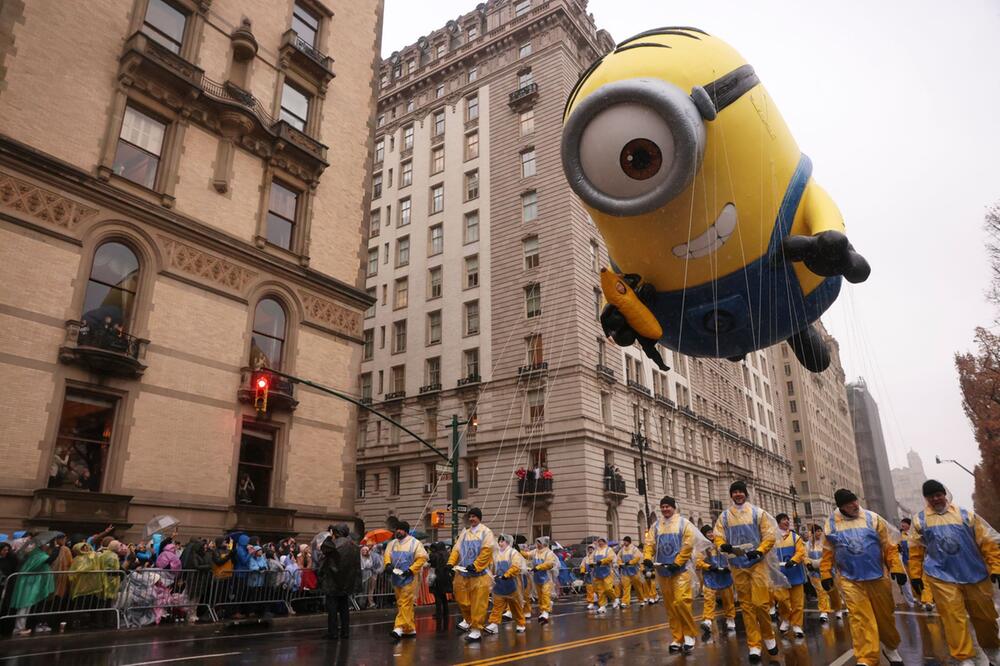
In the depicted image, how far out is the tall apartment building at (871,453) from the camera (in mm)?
101094

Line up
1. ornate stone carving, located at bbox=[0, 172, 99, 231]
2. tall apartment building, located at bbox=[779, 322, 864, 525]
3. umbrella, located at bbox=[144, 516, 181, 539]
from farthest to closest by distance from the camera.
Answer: tall apartment building, located at bbox=[779, 322, 864, 525] → ornate stone carving, located at bbox=[0, 172, 99, 231] → umbrella, located at bbox=[144, 516, 181, 539]

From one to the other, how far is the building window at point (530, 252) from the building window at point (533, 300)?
134cm

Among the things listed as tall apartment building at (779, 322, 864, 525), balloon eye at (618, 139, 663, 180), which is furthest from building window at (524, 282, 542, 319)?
tall apartment building at (779, 322, 864, 525)

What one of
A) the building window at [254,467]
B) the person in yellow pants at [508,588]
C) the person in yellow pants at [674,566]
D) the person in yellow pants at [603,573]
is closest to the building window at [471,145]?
the building window at [254,467]

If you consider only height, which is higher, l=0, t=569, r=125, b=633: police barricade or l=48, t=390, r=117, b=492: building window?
l=48, t=390, r=117, b=492: building window

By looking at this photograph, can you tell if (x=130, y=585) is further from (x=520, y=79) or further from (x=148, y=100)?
(x=520, y=79)

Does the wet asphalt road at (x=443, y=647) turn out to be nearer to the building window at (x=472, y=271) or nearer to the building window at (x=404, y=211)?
the building window at (x=472, y=271)

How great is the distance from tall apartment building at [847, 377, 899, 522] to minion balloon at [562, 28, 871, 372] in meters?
106

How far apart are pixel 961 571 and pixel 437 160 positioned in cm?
4304

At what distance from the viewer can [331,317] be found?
854 inches

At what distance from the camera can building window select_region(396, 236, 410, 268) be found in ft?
149

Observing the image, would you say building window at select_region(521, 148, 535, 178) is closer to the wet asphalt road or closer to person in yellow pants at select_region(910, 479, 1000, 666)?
the wet asphalt road

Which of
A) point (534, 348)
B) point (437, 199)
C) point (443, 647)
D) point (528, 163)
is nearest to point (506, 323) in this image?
point (534, 348)

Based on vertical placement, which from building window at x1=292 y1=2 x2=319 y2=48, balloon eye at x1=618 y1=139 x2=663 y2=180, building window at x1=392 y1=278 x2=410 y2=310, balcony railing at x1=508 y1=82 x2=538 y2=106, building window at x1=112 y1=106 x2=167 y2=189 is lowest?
balloon eye at x1=618 y1=139 x2=663 y2=180
